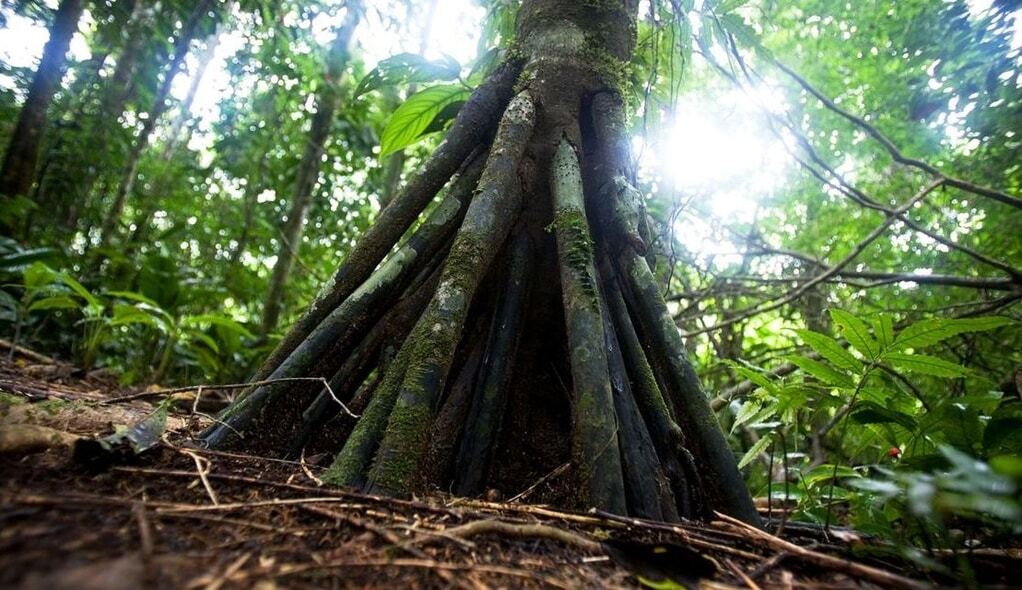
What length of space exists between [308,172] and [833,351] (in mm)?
5593

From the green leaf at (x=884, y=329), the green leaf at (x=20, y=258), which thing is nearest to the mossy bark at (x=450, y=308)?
the green leaf at (x=884, y=329)

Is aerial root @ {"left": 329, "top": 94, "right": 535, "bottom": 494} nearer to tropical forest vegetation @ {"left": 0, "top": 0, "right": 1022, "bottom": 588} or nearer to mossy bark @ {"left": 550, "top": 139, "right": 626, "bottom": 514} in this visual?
tropical forest vegetation @ {"left": 0, "top": 0, "right": 1022, "bottom": 588}

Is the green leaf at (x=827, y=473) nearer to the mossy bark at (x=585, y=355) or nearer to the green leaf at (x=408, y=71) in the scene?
the mossy bark at (x=585, y=355)

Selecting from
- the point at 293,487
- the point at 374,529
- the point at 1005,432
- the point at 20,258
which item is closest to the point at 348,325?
the point at 293,487

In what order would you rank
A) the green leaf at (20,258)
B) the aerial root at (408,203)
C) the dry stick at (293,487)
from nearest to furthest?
the dry stick at (293,487) → the aerial root at (408,203) → the green leaf at (20,258)

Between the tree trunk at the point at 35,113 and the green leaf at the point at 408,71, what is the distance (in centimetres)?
424

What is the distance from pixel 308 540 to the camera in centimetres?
107

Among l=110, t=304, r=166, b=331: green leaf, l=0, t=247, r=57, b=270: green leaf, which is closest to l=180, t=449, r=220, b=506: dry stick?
l=110, t=304, r=166, b=331: green leaf

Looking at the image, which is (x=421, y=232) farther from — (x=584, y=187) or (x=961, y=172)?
(x=961, y=172)

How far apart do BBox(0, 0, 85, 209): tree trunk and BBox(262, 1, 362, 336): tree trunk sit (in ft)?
7.86

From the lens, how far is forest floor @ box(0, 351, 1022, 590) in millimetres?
834

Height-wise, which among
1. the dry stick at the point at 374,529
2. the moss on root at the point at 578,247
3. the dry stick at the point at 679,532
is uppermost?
the moss on root at the point at 578,247

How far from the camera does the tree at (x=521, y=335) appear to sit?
5.52 ft

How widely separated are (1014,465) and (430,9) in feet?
29.1
